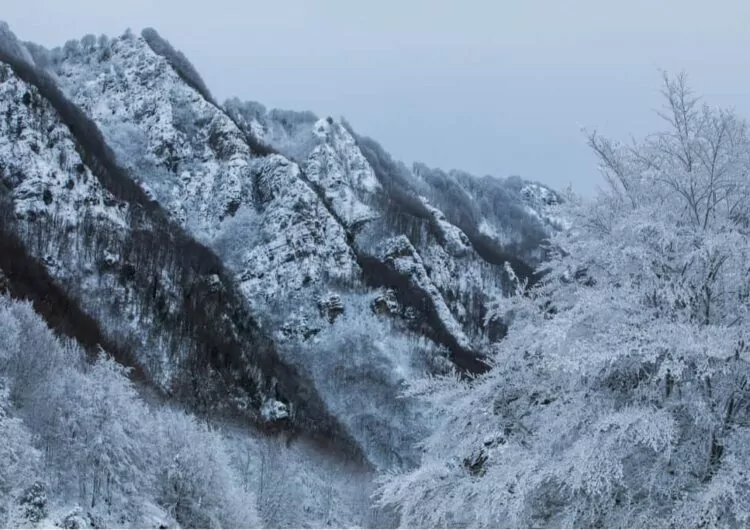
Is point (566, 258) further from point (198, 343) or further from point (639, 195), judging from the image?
point (198, 343)

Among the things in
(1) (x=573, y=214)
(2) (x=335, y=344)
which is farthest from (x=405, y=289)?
(1) (x=573, y=214)

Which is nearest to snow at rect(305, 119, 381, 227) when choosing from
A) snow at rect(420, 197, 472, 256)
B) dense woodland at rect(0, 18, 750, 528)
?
dense woodland at rect(0, 18, 750, 528)

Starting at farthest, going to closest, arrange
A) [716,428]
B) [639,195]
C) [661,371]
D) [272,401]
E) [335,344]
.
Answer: [335,344] → [272,401] → [639,195] → [716,428] → [661,371]

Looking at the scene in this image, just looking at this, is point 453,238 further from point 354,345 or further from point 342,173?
point 354,345

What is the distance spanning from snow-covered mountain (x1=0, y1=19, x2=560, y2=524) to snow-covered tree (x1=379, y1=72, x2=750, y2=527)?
213 feet

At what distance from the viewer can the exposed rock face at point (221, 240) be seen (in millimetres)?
83812

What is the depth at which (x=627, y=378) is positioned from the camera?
779 cm

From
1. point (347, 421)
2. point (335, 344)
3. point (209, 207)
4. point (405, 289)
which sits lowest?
point (347, 421)

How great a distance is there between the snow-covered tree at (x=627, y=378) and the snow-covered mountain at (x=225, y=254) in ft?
213

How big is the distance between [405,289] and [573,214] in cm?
10796

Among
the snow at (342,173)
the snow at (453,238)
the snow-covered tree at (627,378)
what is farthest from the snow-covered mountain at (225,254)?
the snow-covered tree at (627,378)

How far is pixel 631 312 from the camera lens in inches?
307

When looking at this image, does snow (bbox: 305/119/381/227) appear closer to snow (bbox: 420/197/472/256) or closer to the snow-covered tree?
snow (bbox: 420/197/472/256)

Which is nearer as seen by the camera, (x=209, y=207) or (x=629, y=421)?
(x=629, y=421)
